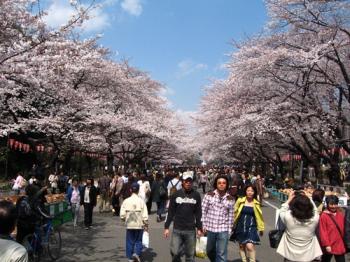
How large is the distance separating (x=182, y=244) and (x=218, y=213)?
2.29 ft

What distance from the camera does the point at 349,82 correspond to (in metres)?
20.5

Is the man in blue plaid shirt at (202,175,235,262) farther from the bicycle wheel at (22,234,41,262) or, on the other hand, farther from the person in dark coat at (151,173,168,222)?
the person in dark coat at (151,173,168,222)

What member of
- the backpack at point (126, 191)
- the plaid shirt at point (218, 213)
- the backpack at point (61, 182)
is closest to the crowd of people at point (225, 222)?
the plaid shirt at point (218, 213)

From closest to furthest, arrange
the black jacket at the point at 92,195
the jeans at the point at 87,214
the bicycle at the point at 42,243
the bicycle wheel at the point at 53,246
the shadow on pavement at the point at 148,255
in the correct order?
the bicycle at the point at 42,243 < the bicycle wheel at the point at 53,246 < the shadow on pavement at the point at 148,255 < the jeans at the point at 87,214 < the black jacket at the point at 92,195

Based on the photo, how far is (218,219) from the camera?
23.3 feet

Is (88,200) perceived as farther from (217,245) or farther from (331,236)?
(331,236)

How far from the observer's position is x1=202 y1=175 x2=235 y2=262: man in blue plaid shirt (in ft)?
23.2

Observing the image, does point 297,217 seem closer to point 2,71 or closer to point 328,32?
point 2,71

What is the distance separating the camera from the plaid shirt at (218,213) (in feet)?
23.3

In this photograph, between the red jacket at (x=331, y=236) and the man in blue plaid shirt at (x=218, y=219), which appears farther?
the man in blue plaid shirt at (x=218, y=219)

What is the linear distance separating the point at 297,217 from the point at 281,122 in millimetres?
17960

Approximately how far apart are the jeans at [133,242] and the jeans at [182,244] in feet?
6.15

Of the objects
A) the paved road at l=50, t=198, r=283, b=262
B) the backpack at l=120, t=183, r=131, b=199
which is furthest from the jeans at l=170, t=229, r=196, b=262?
the backpack at l=120, t=183, r=131, b=199

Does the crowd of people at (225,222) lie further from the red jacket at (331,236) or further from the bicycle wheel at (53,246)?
the bicycle wheel at (53,246)
